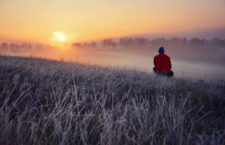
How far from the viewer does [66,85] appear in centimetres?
349

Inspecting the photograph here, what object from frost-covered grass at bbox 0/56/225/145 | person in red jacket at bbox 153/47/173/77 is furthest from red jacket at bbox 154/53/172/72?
frost-covered grass at bbox 0/56/225/145

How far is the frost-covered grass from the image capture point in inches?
61.4

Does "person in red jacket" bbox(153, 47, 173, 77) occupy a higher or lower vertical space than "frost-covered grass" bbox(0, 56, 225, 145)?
higher

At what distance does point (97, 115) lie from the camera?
2199mm

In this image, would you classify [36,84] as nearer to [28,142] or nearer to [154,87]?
[28,142]

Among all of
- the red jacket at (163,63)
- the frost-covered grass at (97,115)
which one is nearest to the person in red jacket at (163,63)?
the red jacket at (163,63)

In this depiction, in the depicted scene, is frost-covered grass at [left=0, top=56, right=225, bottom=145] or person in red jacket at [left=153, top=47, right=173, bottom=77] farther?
person in red jacket at [left=153, top=47, right=173, bottom=77]

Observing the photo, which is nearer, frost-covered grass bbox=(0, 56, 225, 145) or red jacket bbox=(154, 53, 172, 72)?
frost-covered grass bbox=(0, 56, 225, 145)

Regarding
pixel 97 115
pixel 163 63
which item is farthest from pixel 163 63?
pixel 97 115

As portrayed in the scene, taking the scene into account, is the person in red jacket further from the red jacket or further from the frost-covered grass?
the frost-covered grass

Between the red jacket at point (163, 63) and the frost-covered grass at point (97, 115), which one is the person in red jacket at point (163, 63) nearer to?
the red jacket at point (163, 63)

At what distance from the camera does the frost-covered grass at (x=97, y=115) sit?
5.12 feet

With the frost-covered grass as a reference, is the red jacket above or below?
above

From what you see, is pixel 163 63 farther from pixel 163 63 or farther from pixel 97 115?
pixel 97 115
